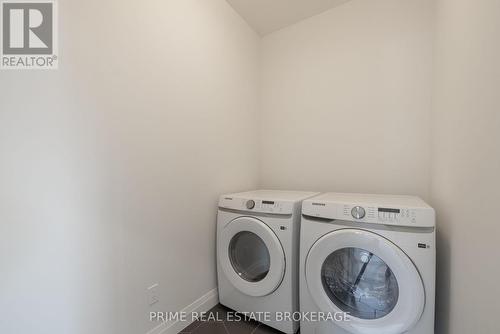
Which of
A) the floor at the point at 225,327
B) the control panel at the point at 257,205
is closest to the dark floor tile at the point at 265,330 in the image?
the floor at the point at 225,327

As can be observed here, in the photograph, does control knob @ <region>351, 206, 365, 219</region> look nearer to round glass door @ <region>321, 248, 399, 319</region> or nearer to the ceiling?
round glass door @ <region>321, 248, 399, 319</region>

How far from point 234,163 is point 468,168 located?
1418 mm

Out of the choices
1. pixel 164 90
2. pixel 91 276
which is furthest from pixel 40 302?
pixel 164 90

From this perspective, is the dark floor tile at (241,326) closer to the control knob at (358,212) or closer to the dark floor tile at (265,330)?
the dark floor tile at (265,330)

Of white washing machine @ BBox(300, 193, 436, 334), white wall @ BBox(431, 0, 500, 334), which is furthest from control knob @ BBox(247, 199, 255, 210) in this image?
white wall @ BBox(431, 0, 500, 334)

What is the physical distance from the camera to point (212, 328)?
143cm

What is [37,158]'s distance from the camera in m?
0.86

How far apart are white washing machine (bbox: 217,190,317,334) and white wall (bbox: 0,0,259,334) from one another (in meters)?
0.16

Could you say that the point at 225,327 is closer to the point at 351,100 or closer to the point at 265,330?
the point at 265,330

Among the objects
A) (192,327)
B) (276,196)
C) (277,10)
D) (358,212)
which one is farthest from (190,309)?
(277,10)

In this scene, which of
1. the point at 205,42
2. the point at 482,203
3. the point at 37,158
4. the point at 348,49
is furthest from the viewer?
the point at 348,49

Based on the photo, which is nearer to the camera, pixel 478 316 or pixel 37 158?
pixel 478 316

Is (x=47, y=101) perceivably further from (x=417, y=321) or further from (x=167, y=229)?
(x=417, y=321)

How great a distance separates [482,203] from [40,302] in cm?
159
